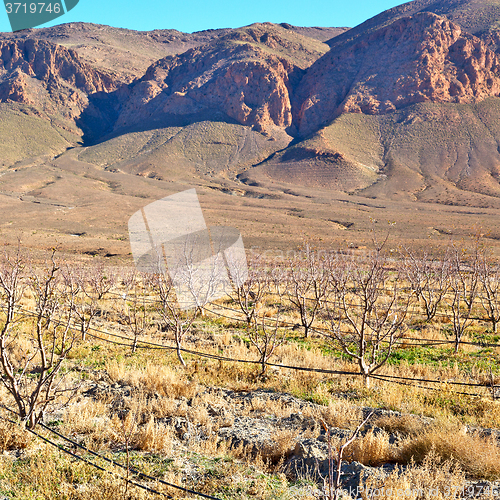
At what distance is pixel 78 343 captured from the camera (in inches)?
346

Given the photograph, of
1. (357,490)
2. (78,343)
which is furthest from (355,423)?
(78,343)

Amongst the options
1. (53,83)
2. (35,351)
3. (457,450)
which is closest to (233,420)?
(457,450)

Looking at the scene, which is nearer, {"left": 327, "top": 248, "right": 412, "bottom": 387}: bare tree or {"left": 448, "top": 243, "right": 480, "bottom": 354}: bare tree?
{"left": 327, "top": 248, "right": 412, "bottom": 387}: bare tree

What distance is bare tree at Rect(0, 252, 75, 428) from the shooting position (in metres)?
3.79

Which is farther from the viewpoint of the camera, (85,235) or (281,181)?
(281,181)

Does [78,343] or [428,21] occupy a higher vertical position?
[428,21]

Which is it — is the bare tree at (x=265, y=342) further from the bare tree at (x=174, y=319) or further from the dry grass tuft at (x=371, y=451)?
the dry grass tuft at (x=371, y=451)

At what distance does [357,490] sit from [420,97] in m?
118

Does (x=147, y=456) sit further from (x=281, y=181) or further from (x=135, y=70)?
(x=135, y=70)

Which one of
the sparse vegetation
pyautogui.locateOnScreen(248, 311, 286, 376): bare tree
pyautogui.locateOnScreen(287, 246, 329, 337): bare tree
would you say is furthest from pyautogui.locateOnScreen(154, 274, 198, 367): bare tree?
pyautogui.locateOnScreen(287, 246, 329, 337): bare tree

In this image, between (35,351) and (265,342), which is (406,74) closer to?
(265,342)

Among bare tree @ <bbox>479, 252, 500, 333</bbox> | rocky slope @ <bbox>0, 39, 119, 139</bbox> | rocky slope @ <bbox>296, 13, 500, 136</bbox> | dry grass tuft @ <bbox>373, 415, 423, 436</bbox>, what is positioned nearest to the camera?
dry grass tuft @ <bbox>373, 415, 423, 436</bbox>

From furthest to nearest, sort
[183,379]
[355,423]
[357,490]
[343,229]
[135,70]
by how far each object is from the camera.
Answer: [135,70], [343,229], [183,379], [355,423], [357,490]

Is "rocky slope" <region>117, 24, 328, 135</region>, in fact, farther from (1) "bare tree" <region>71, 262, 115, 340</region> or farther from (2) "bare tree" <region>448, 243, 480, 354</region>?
(2) "bare tree" <region>448, 243, 480, 354</region>
